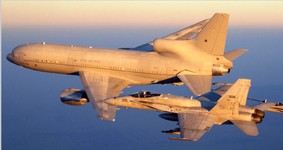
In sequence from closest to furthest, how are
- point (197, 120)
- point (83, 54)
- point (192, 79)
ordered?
point (197, 120) → point (192, 79) → point (83, 54)

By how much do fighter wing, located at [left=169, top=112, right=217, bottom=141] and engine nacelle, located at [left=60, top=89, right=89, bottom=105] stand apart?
12.9m

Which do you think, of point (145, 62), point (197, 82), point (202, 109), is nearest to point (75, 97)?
point (145, 62)

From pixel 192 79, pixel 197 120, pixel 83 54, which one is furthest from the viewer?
pixel 83 54

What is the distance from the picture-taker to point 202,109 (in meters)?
52.0

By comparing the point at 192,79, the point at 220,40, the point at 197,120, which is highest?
the point at 220,40

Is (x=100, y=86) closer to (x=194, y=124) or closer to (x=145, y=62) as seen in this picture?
(x=145, y=62)

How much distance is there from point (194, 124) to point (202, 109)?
2622 millimetres

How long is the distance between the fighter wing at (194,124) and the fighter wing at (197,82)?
13.4 feet

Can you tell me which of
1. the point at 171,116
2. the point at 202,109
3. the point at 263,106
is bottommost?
the point at 171,116

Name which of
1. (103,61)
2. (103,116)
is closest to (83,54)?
(103,61)

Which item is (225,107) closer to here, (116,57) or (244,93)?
(244,93)

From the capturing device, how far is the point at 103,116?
5206 centimetres

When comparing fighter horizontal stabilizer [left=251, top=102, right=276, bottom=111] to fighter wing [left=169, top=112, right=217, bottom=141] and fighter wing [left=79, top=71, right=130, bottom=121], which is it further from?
fighter wing [left=79, top=71, right=130, bottom=121]

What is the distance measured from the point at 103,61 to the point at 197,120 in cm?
1612
